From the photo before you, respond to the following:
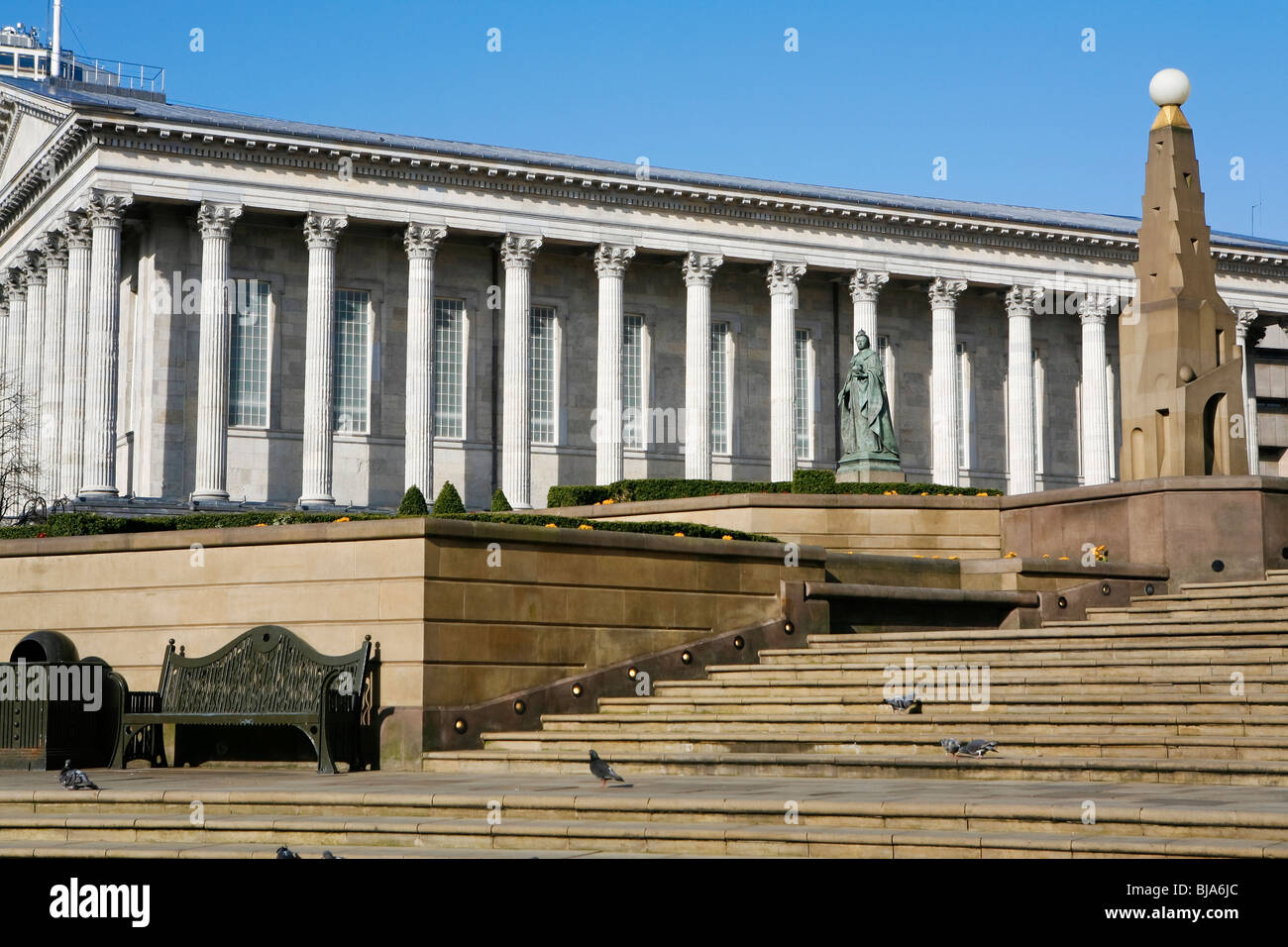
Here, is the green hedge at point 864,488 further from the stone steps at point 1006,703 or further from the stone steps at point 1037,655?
the stone steps at point 1006,703

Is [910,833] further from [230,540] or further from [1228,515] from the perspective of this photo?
[1228,515]

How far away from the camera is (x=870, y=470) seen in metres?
37.8

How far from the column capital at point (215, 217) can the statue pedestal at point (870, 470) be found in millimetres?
22393

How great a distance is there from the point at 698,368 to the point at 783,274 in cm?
527

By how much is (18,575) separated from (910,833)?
52.8 ft

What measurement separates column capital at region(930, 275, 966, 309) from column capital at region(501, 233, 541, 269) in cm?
1573

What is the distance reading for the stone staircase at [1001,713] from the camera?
15.9 m

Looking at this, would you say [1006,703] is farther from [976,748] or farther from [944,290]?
[944,290]

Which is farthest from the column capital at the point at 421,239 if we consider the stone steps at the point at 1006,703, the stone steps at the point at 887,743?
the stone steps at the point at 887,743

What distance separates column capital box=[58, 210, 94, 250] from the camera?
49438 millimetres

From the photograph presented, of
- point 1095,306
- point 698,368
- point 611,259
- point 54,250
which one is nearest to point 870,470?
point 698,368
